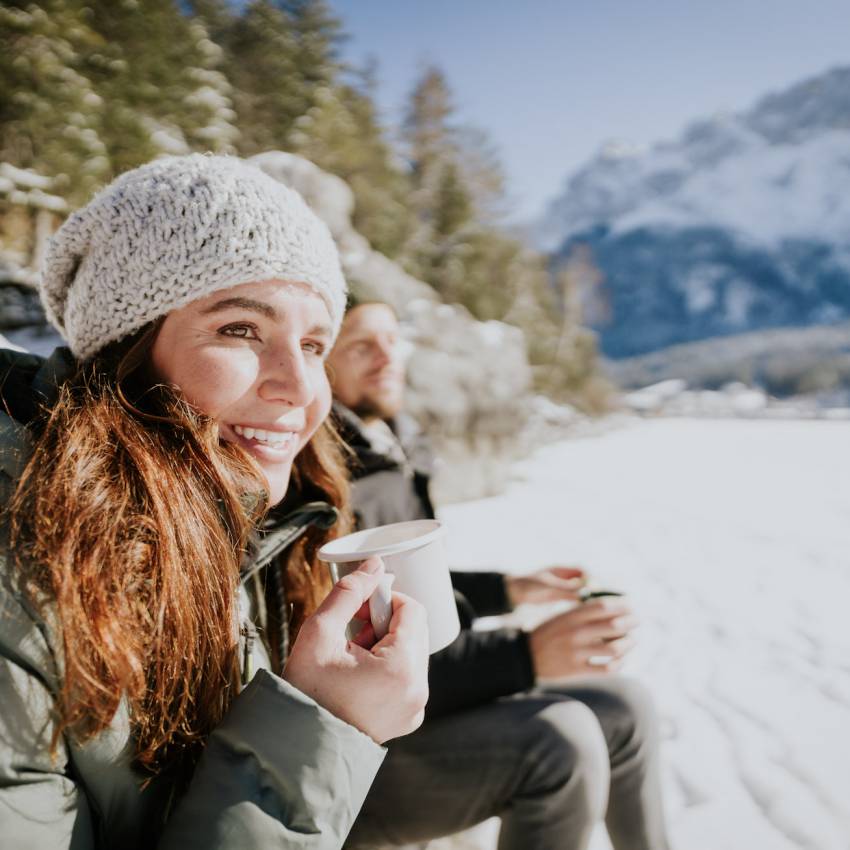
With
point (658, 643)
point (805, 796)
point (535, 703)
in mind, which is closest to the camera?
point (535, 703)

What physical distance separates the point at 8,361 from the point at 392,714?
3.32 feet

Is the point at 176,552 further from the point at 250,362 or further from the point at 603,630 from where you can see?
the point at 603,630

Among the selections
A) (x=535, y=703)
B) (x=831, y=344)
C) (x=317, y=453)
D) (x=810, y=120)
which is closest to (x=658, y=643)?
(x=535, y=703)

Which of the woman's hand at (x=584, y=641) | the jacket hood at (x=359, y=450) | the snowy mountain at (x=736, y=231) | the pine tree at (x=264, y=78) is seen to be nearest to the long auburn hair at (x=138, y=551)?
the woman's hand at (x=584, y=641)

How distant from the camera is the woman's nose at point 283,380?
1.13 m

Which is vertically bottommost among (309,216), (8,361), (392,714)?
(392,714)

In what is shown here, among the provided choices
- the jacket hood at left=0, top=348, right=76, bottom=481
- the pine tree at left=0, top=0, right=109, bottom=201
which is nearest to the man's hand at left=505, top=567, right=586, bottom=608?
the jacket hood at left=0, top=348, right=76, bottom=481

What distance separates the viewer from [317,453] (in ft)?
5.04

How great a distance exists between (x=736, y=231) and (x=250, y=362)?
10009 centimetres

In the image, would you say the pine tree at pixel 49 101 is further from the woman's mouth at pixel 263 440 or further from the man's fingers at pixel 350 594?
the man's fingers at pixel 350 594

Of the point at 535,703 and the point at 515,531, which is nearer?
the point at 535,703

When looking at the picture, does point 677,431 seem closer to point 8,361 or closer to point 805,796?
point 805,796

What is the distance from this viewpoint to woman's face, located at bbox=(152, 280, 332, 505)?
108cm

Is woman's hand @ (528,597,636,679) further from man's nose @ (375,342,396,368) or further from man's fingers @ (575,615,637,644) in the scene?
man's nose @ (375,342,396,368)
